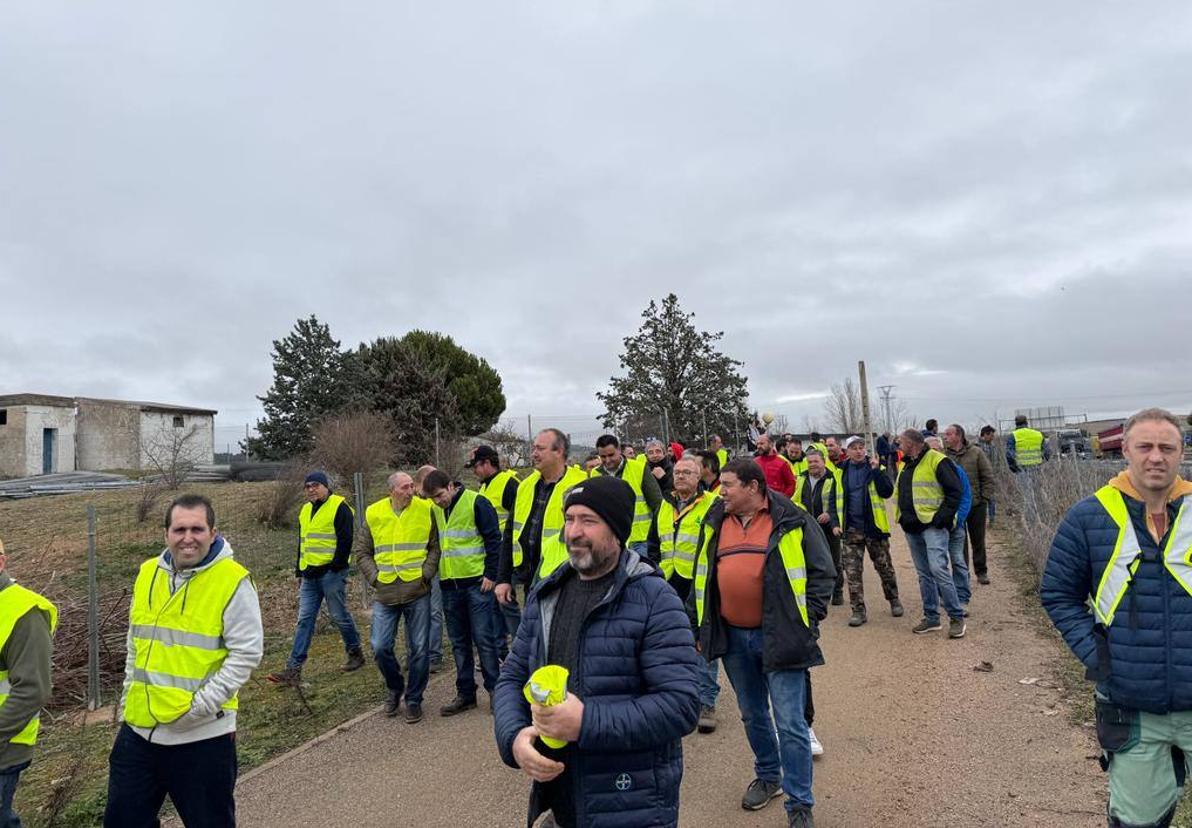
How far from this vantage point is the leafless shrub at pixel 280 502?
43.8ft

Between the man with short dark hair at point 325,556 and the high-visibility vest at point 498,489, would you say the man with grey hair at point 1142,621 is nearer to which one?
the high-visibility vest at point 498,489

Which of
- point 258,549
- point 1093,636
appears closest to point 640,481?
point 1093,636

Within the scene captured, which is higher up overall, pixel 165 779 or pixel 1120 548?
pixel 1120 548

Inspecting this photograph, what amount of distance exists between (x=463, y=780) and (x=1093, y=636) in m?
3.48

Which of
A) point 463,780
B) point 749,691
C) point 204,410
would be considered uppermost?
point 204,410

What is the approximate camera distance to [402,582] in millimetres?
5504

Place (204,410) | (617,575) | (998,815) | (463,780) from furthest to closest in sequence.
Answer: (204,410)
(463,780)
(998,815)
(617,575)

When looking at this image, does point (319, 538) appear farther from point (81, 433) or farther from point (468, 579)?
point (81, 433)

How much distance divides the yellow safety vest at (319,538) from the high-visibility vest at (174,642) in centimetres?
383

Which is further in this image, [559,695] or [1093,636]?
[1093,636]

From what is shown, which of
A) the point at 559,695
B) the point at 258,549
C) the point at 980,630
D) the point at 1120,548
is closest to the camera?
the point at 559,695

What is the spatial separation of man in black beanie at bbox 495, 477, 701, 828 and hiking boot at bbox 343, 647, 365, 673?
5.33 metres

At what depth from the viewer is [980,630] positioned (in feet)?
22.8

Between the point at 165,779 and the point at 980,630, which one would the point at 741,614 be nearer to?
the point at 165,779
